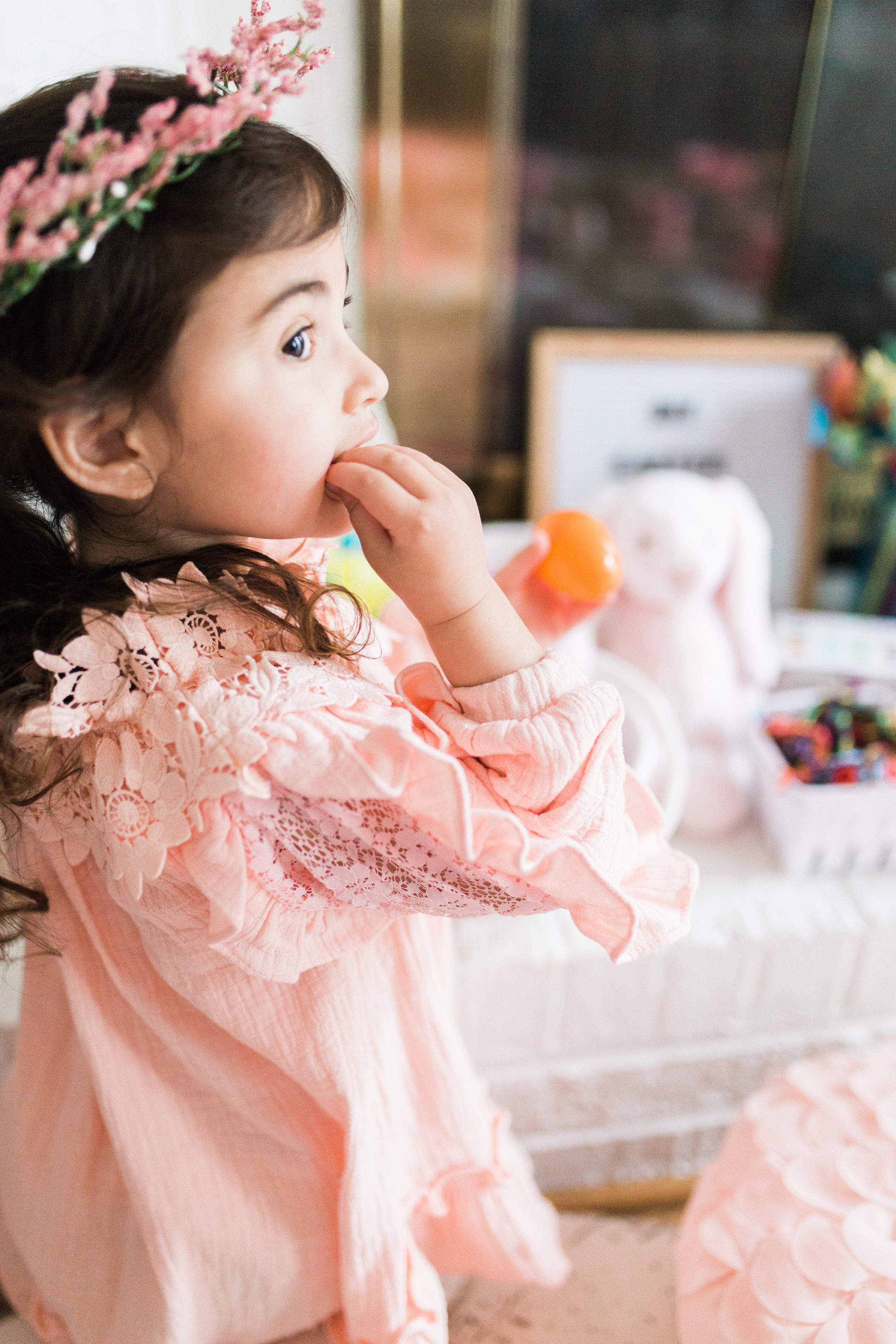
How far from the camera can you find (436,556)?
1.65 feet

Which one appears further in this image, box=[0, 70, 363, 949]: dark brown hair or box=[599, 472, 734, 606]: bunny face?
box=[599, 472, 734, 606]: bunny face

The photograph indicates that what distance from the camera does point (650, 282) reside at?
154cm

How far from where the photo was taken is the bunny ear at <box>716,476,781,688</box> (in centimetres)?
118

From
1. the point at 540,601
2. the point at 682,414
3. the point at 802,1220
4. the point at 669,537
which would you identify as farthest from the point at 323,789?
the point at 682,414

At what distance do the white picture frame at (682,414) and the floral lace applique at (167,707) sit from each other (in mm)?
1079

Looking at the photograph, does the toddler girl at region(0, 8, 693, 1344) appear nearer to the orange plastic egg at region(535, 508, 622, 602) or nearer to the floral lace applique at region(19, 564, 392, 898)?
the floral lace applique at region(19, 564, 392, 898)

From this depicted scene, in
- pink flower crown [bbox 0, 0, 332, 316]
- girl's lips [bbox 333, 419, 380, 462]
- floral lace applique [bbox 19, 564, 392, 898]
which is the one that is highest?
pink flower crown [bbox 0, 0, 332, 316]

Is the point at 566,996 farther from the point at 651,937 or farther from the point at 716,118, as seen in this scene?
the point at 716,118


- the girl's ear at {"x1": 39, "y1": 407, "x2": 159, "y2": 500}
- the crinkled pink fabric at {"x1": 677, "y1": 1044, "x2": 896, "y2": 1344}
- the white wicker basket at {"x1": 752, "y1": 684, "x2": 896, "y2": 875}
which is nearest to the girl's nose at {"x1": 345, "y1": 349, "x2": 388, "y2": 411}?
the girl's ear at {"x1": 39, "y1": 407, "x2": 159, "y2": 500}

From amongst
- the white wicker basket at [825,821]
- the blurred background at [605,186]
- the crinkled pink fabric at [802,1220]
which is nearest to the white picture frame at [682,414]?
the blurred background at [605,186]

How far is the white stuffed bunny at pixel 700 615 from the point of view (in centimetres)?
113

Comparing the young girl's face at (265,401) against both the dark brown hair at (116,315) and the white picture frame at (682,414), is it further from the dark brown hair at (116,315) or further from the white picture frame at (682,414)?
the white picture frame at (682,414)

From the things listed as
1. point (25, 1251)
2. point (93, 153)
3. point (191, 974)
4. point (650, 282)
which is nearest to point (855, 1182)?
point (191, 974)

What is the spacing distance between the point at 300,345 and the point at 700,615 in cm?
82
